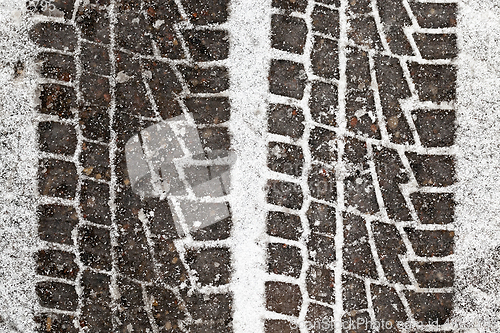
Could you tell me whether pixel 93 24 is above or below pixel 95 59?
above

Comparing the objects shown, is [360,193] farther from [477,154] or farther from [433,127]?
[477,154]

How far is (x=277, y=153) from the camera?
5.26 feet

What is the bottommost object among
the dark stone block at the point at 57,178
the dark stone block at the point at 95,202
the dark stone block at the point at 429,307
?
the dark stone block at the point at 429,307

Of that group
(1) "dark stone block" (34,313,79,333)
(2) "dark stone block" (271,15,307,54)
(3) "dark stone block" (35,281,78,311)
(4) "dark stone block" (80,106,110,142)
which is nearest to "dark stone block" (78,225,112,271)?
(3) "dark stone block" (35,281,78,311)

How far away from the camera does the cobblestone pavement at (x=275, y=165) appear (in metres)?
1.59

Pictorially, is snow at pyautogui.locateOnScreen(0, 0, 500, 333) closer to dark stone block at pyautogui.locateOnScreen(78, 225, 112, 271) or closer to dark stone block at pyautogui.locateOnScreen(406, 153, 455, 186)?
dark stone block at pyautogui.locateOnScreen(406, 153, 455, 186)

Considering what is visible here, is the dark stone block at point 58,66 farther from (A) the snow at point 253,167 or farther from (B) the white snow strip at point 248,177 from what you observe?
(B) the white snow strip at point 248,177

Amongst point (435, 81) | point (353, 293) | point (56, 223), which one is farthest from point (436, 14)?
point (56, 223)

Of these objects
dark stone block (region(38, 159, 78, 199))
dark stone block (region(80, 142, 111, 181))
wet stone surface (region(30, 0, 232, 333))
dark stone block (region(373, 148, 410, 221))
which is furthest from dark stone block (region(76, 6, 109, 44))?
dark stone block (region(373, 148, 410, 221))

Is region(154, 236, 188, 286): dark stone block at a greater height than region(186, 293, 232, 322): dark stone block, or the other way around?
region(154, 236, 188, 286): dark stone block

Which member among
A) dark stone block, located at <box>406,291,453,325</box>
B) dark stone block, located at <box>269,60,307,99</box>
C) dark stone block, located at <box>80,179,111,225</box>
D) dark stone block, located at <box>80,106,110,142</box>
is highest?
dark stone block, located at <box>269,60,307,99</box>

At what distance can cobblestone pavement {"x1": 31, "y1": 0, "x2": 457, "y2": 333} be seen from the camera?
62.6 inches

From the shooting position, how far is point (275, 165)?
161 centimetres

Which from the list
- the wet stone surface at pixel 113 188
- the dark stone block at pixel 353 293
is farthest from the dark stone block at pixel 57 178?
the dark stone block at pixel 353 293
